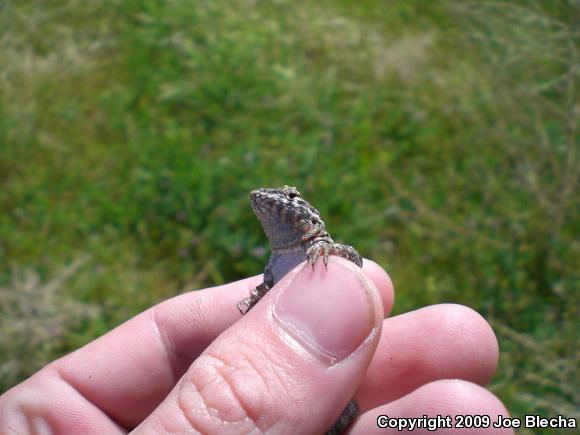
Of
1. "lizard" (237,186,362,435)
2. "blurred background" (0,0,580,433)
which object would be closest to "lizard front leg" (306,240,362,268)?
"lizard" (237,186,362,435)

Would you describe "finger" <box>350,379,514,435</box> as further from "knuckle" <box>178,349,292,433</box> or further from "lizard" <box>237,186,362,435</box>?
"knuckle" <box>178,349,292,433</box>

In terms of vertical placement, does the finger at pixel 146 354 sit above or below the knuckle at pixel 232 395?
below

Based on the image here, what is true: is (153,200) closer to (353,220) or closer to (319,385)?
(353,220)

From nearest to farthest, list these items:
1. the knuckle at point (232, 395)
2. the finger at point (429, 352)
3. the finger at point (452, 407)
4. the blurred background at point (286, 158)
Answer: the knuckle at point (232, 395) < the finger at point (452, 407) < the finger at point (429, 352) < the blurred background at point (286, 158)

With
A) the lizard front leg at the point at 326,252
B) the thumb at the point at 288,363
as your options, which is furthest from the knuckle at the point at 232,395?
the lizard front leg at the point at 326,252

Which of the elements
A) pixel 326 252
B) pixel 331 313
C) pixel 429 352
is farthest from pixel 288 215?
pixel 429 352

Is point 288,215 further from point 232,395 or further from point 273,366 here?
point 232,395

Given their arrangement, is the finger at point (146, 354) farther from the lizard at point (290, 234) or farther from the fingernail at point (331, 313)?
the fingernail at point (331, 313)

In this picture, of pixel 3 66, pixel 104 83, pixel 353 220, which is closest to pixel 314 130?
pixel 353 220
